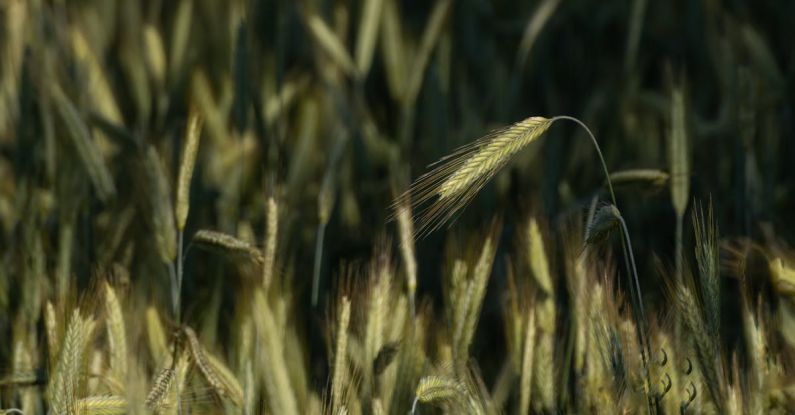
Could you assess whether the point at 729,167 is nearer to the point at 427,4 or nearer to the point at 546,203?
the point at 546,203

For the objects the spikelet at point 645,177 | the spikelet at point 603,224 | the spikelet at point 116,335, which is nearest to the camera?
the spikelet at point 603,224

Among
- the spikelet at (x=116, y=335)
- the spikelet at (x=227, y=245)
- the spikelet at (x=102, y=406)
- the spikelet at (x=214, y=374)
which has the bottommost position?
the spikelet at (x=102, y=406)

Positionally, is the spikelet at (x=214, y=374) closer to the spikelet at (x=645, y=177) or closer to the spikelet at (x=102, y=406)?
the spikelet at (x=102, y=406)

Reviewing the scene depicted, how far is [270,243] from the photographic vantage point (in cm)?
168

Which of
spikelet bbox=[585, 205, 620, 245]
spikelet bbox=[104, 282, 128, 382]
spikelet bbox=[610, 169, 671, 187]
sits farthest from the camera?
spikelet bbox=[610, 169, 671, 187]

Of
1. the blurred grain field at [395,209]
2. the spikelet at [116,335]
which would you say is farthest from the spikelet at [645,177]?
the spikelet at [116,335]

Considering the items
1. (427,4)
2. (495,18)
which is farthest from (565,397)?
(427,4)

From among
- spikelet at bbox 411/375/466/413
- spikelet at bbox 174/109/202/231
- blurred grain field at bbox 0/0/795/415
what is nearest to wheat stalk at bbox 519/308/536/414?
blurred grain field at bbox 0/0/795/415

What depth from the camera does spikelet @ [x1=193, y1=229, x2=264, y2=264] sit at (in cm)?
164

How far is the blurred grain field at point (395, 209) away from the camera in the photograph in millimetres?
1519

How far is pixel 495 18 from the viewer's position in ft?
8.95

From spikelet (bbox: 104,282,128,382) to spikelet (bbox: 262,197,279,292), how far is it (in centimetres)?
20

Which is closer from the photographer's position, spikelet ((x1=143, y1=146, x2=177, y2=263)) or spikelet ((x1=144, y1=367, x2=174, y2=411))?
spikelet ((x1=144, y1=367, x2=174, y2=411))

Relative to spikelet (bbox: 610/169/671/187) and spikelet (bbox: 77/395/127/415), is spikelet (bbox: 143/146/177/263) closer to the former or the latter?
spikelet (bbox: 77/395/127/415)
